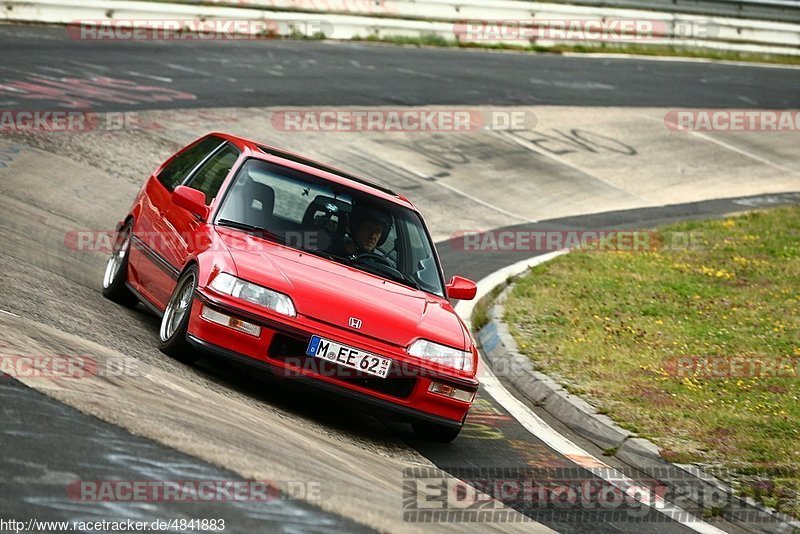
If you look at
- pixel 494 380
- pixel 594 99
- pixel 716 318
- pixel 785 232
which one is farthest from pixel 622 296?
pixel 594 99

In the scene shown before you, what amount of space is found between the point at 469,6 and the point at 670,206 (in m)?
11.2

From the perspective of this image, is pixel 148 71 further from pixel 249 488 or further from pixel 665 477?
pixel 249 488

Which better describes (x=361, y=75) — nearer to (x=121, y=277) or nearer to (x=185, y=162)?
(x=185, y=162)

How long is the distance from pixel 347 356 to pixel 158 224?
2440 millimetres

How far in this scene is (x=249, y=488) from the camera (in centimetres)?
502

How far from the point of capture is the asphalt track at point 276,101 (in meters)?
4.97

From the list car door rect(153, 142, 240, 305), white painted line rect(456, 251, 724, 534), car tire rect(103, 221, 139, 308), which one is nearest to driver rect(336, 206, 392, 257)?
car door rect(153, 142, 240, 305)

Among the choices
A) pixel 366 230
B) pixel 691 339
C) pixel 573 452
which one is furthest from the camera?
pixel 691 339

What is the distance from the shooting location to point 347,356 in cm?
684

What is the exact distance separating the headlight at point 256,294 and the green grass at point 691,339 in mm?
2632

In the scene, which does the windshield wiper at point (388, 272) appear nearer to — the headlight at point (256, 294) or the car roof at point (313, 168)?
the car roof at point (313, 168)

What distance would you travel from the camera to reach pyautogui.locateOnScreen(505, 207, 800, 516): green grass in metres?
7.77

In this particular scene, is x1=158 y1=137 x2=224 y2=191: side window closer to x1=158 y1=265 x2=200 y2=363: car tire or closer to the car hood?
the car hood

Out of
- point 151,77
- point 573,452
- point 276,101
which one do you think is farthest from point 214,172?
point 151,77
